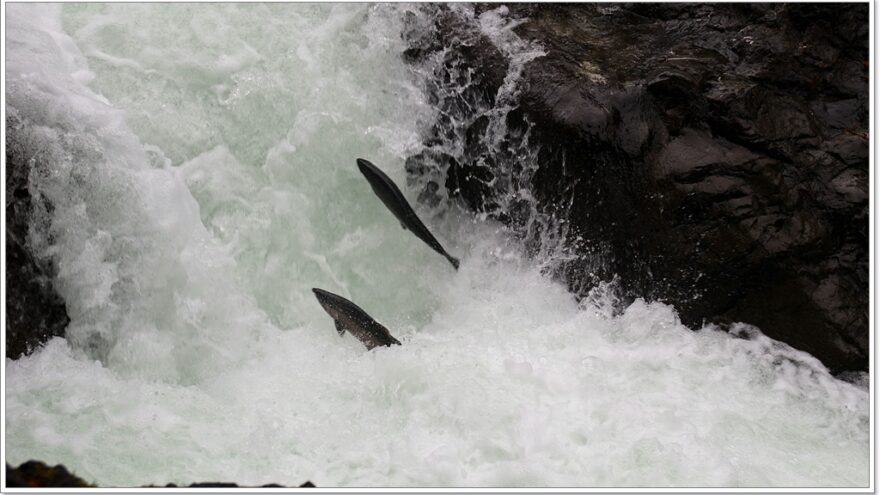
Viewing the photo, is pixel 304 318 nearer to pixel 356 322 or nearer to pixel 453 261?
pixel 356 322

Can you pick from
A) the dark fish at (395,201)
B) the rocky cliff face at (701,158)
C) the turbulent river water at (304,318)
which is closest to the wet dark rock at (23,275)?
the turbulent river water at (304,318)

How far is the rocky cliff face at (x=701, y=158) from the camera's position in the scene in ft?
15.0

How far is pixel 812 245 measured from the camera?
14.9 ft

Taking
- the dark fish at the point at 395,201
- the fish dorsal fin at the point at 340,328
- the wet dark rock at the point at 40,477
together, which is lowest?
the fish dorsal fin at the point at 340,328

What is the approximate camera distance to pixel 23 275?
4.07m

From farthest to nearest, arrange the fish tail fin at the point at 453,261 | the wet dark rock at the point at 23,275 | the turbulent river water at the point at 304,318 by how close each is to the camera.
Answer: the fish tail fin at the point at 453,261, the wet dark rock at the point at 23,275, the turbulent river water at the point at 304,318

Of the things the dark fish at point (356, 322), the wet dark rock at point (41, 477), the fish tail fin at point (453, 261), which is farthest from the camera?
the fish tail fin at point (453, 261)

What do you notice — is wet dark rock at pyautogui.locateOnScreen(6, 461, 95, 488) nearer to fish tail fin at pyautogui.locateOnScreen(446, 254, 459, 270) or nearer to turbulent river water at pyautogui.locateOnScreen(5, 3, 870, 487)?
turbulent river water at pyautogui.locateOnScreen(5, 3, 870, 487)

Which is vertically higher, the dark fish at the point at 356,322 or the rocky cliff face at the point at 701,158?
the rocky cliff face at the point at 701,158

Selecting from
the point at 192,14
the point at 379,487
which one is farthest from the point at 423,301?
the point at 192,14

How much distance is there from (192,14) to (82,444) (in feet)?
9.96

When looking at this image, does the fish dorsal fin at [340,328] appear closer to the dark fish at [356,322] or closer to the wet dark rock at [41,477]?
the dark fish at [356,322]

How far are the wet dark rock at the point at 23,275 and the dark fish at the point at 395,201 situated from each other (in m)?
1.68

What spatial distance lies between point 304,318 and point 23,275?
4.63 ft
